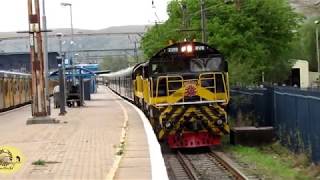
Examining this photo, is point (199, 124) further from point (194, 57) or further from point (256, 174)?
point (256, 174)

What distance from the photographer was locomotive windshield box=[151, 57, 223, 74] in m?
22.0

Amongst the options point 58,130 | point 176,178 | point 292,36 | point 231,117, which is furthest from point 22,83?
point 176,178

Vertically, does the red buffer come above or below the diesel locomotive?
below

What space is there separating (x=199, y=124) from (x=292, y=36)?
1065 inches

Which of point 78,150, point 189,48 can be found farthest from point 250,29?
point 78,150

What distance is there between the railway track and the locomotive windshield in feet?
8.83

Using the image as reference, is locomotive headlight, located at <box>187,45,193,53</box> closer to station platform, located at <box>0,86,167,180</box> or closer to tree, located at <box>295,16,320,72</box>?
station platform, located at <box>0,86,167,180</box>

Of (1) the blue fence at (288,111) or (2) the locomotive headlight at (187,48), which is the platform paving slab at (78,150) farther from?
(1) the blue fence at (288,111)

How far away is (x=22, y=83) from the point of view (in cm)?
5641

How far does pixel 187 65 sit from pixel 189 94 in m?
1.11

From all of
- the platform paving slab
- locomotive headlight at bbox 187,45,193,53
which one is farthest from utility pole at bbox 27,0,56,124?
locomotive headlight at bbox 187,45,193,53

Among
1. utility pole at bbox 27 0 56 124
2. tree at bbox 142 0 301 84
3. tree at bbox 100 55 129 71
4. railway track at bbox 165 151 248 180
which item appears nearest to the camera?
railway track at bbox 165 151 248 180

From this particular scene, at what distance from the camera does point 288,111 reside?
71.8ft

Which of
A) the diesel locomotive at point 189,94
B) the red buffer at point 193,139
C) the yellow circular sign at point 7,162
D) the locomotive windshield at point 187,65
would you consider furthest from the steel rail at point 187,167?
the yellow circular sign at point 7,162
